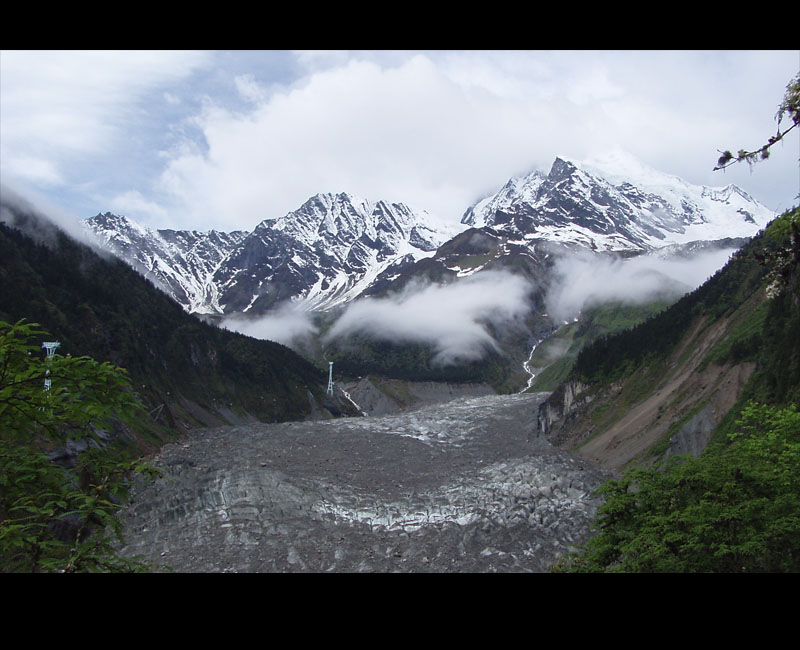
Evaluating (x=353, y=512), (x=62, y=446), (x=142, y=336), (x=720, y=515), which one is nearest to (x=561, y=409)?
(x=353, y=512)

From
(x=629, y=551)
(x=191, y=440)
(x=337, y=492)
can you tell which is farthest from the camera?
(x=191, y=440)

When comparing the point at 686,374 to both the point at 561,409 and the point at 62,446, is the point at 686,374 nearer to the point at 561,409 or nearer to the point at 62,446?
the point at 561,409

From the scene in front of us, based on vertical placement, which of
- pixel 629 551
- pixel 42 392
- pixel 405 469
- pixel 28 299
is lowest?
pixel 405 469

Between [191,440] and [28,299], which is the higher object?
[28,299]

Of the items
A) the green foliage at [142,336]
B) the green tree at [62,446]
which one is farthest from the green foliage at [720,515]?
the green foliage at [142,336]

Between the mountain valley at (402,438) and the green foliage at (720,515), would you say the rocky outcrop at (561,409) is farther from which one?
the green foliage at (720,515)

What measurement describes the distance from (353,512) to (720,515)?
5417 centimetres

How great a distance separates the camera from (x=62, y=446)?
7.74 meters

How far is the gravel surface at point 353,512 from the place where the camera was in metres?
50.2

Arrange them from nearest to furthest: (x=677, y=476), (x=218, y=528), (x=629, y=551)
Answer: (x=629, y=551)
(x=677, y=476)
(x=218, y=528)
